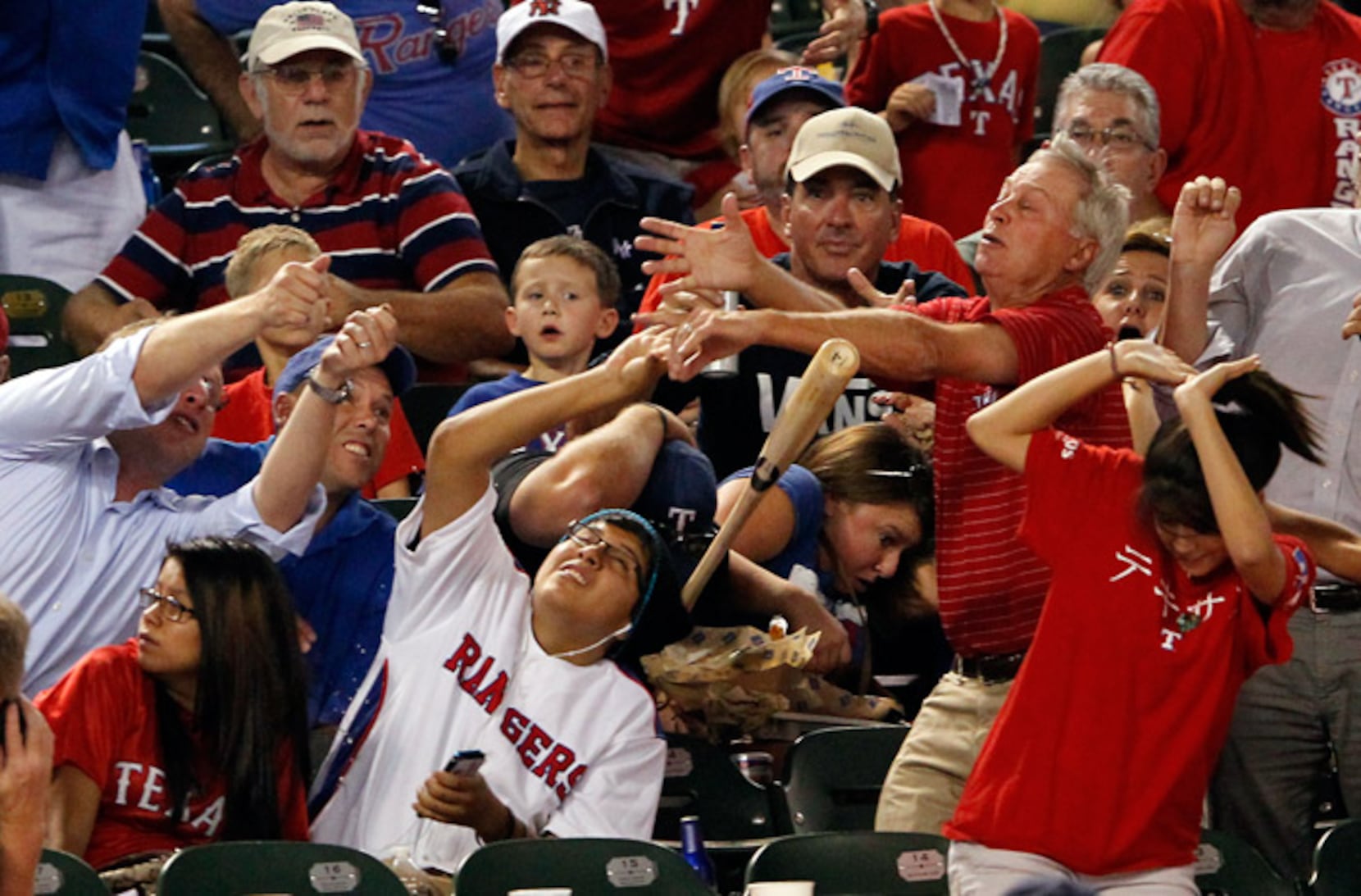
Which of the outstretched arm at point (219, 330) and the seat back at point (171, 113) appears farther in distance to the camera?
the seat back at point (171, 113)

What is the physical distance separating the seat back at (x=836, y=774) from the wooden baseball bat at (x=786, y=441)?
1.36ft

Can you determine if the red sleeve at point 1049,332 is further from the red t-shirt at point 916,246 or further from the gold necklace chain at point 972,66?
the gold necklace chain at point 972,66

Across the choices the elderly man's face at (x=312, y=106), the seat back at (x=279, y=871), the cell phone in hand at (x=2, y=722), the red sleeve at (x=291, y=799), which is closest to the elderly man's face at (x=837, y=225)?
the elderly man's face at (x=312, y=106)

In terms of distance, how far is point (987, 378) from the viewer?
15.9 ft

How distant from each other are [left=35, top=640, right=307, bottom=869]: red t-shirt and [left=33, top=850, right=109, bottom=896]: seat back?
437 mm

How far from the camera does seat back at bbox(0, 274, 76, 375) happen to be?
6.71m

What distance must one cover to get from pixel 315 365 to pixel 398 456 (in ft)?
2.59

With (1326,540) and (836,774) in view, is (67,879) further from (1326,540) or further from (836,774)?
(1326,540)

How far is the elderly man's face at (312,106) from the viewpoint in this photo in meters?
6.72

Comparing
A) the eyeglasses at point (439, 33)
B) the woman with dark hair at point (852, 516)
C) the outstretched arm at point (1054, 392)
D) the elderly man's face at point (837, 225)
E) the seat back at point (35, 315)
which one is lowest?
the woman with dark hair at point (852, 516)

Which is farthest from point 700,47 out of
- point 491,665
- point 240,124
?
point 491,665

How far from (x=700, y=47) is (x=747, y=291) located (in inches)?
120

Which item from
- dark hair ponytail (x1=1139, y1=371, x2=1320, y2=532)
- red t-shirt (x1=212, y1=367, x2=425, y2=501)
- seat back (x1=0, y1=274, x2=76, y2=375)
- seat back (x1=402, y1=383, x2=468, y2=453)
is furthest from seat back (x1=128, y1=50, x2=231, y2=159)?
dark hair ponytail (x1=1139, y1=371, x2=1320, y2=532)

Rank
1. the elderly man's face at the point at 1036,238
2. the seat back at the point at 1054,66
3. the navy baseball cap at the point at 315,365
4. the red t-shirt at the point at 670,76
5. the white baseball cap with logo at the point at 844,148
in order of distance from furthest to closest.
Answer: the seat back at the point at 1054,66
the red t-shirt at the point at 670,76
the white baseball cap with logo at the point at 844,148
the navy baseball cap at the point at 315,365
the elderly man's face at the point at 1036,238
